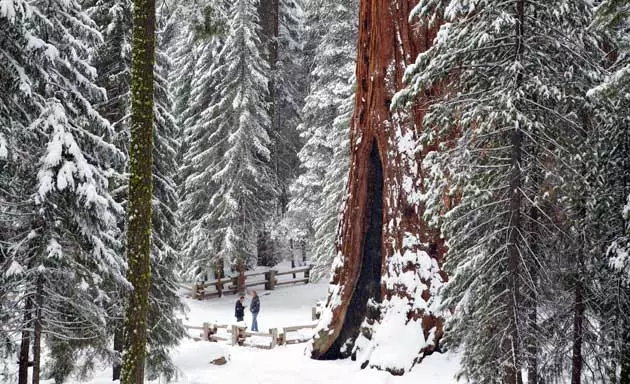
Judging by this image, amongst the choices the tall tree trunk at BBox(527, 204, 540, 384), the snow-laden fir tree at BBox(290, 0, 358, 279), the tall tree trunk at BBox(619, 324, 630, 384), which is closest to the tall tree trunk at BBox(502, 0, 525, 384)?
the tall tree trunk at BBox(527, 204, 540, 384)

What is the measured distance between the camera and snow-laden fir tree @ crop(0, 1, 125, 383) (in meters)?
8.53

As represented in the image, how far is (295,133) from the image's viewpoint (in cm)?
3189

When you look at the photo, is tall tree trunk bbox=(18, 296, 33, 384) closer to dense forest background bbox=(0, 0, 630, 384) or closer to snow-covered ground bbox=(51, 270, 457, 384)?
dense forest background bbox=(0, 0, 630, 384)

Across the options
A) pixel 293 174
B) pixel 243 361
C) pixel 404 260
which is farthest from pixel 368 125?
pixel 293 174

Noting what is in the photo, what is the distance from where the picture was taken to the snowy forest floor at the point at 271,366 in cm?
950

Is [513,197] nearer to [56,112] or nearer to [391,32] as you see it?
[391,32]

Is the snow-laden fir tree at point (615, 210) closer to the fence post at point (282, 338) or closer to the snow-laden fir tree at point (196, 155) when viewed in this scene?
the fence post at point (282, 338)

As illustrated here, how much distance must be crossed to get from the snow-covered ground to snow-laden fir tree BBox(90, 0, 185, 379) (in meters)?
1.23

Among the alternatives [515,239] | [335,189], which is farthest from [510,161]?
[335,189]

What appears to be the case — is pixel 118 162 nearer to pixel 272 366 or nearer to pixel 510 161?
pixel 272 366

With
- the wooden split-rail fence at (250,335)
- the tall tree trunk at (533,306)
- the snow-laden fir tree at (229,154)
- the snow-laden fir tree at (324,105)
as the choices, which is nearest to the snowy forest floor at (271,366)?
the wooden split-rail fence at (250,335)

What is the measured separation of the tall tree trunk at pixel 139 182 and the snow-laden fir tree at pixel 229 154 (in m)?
15.1

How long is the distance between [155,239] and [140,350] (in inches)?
219

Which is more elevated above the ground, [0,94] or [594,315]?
[0,94]
